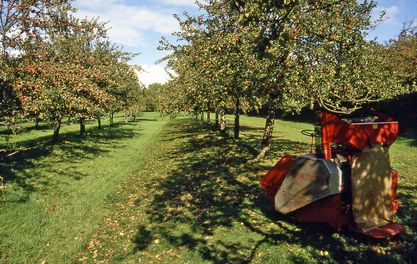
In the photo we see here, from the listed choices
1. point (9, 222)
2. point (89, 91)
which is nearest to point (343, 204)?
point (9, 222)

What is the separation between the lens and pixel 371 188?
869 centimetres

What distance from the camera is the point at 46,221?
11680 millimetres

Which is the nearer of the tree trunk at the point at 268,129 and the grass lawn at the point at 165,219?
the grass lawn at the point at 165,219

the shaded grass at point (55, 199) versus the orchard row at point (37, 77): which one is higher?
the orchard row at point (37, 77)

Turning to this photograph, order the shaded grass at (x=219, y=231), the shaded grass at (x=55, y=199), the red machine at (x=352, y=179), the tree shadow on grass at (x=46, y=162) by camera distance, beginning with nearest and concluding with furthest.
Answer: the red machine at (x=352, y=179) → the shaded grass at (x=219, y=231) → the shaded grass at (x=55, y=199) → the tree shadow on grass at (x=46, y=162)

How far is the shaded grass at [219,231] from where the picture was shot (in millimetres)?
8680

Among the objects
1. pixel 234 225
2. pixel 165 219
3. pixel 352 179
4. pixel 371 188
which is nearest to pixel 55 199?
pixel 165 219

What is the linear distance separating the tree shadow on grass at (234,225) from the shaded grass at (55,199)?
2206mm

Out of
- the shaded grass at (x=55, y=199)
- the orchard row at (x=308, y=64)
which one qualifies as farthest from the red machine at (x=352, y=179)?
the shaded grass at (x=55, y=199)

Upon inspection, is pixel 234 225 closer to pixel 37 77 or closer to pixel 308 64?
pixel 308 64

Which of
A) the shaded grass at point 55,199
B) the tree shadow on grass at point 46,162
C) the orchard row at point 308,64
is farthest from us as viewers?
the tree shadow on grass at point 46,162

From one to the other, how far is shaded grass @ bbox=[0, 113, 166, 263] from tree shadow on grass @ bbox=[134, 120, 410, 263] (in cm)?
221

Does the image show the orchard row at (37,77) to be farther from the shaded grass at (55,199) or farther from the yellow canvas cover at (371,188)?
the yellow canvas cover at (371,188)

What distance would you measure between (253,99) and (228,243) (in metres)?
10.6
